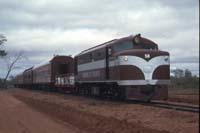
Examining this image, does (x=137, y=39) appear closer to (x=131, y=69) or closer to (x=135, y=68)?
(x=135, y=68)

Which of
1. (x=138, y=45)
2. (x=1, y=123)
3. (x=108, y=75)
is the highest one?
(x=138, y=45)

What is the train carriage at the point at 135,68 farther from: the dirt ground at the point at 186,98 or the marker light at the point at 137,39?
the dirt ground at the point at 186,98

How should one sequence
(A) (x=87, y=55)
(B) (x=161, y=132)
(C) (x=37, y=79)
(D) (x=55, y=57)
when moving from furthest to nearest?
(C) (x=37, y=79)
(D) (x=55, y=57)
(A) (x=87, y=55)
(B) (x=161, y=132)

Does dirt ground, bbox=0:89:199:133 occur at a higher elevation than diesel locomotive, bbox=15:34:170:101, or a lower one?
lower

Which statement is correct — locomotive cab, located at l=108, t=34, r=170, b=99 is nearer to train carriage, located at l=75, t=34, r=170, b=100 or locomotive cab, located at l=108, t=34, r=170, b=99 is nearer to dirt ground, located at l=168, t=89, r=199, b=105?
train carriage, located at l=75, t=34, r=170, b=100

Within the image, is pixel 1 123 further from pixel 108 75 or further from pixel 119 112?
pixel 108 75

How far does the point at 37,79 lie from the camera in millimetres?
59781

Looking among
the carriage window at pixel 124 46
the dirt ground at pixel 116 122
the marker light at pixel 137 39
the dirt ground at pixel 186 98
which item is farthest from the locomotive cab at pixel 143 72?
the dirt ground at pixel 116 122

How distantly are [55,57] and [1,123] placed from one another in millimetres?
30956

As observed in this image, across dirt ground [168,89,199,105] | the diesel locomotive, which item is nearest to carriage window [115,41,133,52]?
the diesel locomotive

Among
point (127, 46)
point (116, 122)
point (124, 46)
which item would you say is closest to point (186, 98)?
point (127, 46)

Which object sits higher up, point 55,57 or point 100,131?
point 55,57

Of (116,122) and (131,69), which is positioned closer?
(116,122)

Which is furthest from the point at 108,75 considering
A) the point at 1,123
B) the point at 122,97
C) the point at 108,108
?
the point at 1,123
